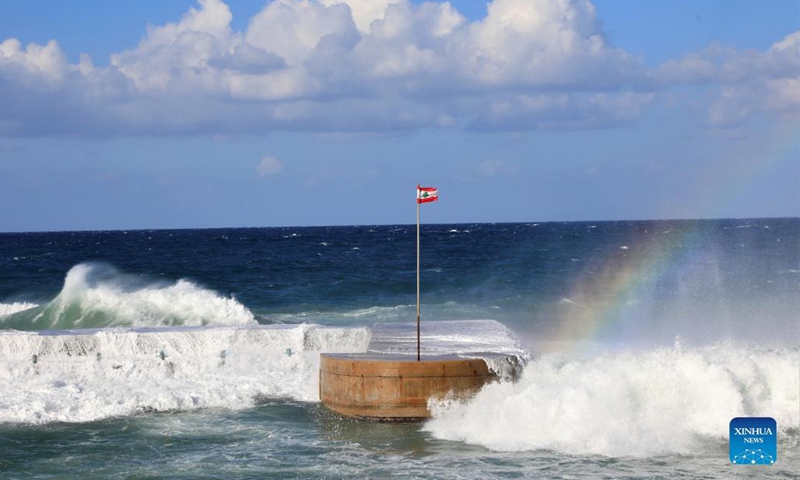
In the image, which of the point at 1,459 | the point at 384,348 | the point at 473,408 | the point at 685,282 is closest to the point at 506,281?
the point at 685,282

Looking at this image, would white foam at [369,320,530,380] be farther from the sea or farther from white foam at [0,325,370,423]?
white foam at [0,325,370,423]

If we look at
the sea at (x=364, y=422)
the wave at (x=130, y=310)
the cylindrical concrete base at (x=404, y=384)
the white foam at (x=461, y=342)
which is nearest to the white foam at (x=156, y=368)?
the sea at (x=364, y=422)

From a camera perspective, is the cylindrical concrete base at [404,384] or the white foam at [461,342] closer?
the cylindrical concrete base at [404,384]

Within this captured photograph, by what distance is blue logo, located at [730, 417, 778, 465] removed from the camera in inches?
469

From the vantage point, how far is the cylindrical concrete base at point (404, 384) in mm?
16609

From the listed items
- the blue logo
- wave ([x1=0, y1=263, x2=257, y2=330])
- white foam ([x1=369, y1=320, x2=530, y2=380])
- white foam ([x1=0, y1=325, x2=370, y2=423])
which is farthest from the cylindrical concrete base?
wave ([x1=0, y1=263, x2=257, y2=330])

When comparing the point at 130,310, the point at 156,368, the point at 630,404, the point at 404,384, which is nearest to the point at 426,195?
the point at 404,384

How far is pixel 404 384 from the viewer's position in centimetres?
1666

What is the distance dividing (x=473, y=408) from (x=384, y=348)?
144 inches

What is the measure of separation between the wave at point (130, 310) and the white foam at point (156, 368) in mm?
6141

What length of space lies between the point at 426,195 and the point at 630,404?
4.98m

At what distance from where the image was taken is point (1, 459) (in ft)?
47.8

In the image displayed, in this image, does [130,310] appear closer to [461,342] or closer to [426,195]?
[461,342]

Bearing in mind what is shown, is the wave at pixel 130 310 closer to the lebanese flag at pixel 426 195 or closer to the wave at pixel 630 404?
the lebanese flag at pixel 426 195
